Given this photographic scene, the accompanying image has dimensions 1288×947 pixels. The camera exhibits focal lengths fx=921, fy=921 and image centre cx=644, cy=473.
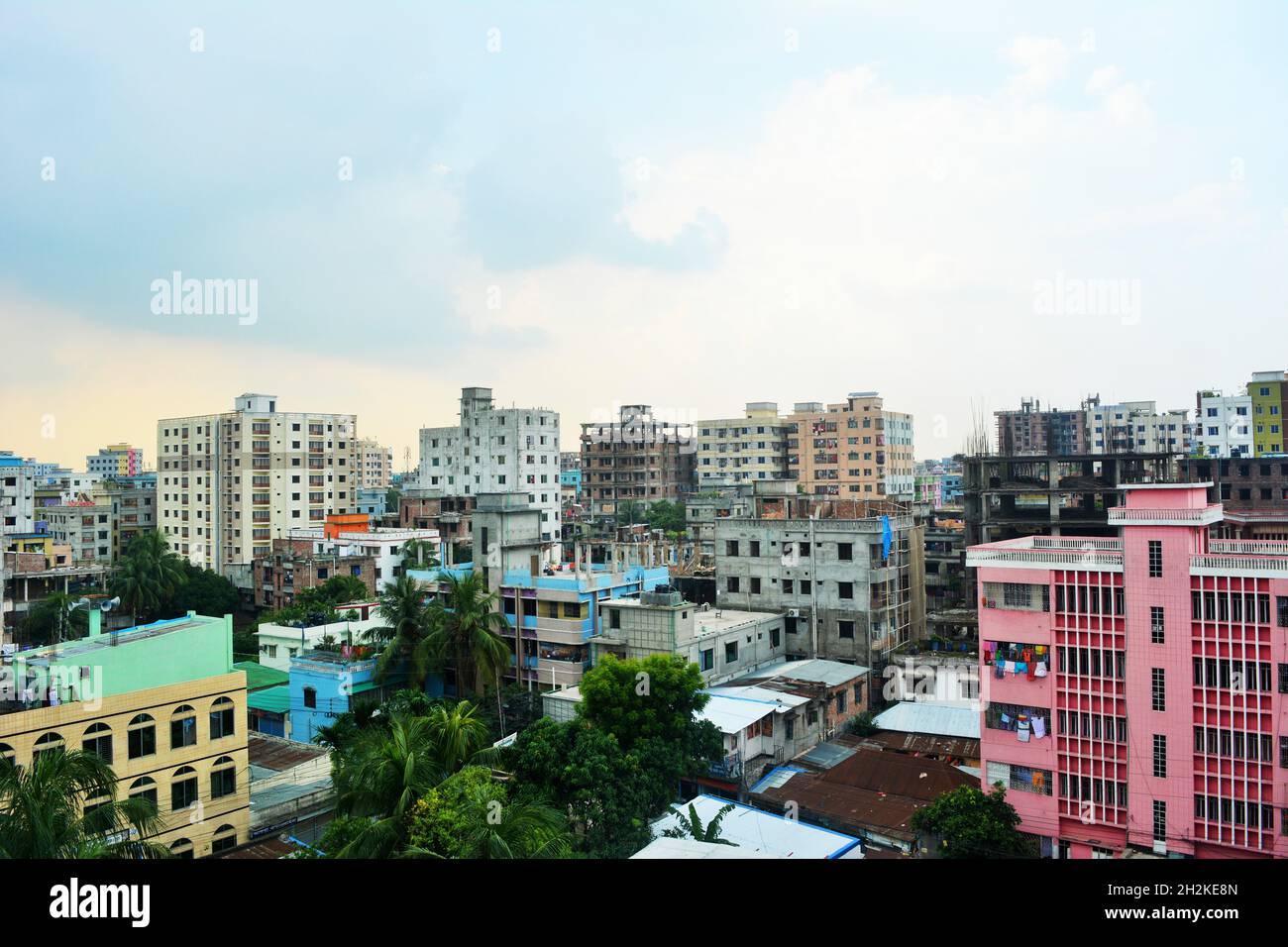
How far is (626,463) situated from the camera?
6862 cm

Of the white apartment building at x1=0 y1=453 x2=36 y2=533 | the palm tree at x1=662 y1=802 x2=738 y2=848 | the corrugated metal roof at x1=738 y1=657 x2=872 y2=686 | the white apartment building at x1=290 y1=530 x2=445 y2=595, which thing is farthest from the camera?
the white apartment building at x1=290 y1=530 x2=445 y2=595

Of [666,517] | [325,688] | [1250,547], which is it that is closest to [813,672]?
[1250,547]

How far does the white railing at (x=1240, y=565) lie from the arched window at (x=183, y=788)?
1616 centimetres

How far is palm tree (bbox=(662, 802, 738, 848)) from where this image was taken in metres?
12.7

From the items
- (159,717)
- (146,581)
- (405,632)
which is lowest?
(159,717)

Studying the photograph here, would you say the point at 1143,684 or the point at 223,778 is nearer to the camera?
the point at 1143,684

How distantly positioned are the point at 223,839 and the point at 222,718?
6.54 feet

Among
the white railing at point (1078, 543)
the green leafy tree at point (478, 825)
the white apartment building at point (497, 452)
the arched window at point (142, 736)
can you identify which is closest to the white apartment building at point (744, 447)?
the white apartment building at point (497, 452)

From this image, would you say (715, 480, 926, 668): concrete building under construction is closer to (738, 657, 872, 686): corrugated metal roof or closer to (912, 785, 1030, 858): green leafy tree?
(738, 657, 872, 686): corrugated metal roof

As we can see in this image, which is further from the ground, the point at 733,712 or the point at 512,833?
the point at 512,833

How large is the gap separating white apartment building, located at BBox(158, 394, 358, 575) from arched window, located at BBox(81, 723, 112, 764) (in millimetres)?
36130

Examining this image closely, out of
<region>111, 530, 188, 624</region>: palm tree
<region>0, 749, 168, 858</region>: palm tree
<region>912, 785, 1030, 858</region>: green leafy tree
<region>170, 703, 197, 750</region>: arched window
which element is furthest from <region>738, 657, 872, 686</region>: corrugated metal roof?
<region>111, 530, 188, 624</region>: palm tree

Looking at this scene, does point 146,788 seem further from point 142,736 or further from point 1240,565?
point 1240,565

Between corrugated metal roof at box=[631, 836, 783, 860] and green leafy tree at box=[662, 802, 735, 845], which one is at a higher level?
corrugated metal roof at box=[631, 836, 783, 860]
